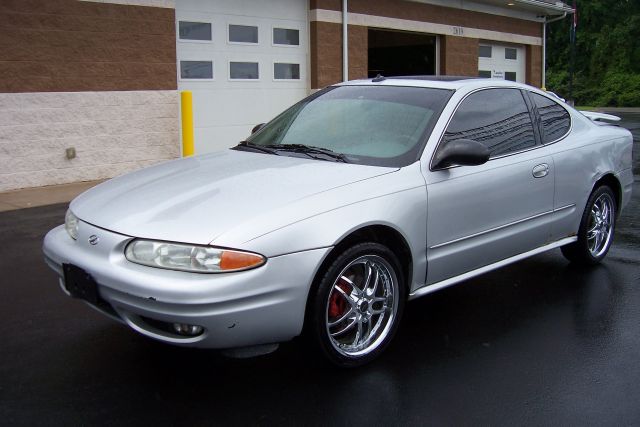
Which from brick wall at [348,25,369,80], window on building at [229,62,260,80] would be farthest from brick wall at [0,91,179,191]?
brick wall at [348,25,369,80]

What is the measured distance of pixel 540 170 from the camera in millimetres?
4941

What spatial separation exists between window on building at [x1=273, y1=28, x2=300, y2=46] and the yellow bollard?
2879mm

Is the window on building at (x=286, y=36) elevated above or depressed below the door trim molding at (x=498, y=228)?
above

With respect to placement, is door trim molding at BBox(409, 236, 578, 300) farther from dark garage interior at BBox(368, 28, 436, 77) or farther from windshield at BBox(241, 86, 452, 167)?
dark garage interior at BBox(368, 28, 436, 77)

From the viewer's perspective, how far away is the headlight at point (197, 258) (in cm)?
327

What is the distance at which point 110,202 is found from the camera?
12.7 ft

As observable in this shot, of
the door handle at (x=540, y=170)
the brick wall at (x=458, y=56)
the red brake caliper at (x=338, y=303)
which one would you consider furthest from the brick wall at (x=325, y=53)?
the red brake caliper at (x=338, y=303)

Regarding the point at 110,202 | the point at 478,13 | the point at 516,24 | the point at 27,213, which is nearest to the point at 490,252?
the point at 110,202

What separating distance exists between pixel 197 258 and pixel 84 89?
795 cm

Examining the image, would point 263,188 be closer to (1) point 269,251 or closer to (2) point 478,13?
(1) point 269,251

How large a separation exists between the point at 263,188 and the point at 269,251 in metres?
0.56

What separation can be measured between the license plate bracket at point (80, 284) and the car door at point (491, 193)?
1878 mm

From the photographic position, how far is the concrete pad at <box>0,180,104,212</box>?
8836 mm

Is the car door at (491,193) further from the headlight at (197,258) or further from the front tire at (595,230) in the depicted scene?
the headlight at (197,258)
